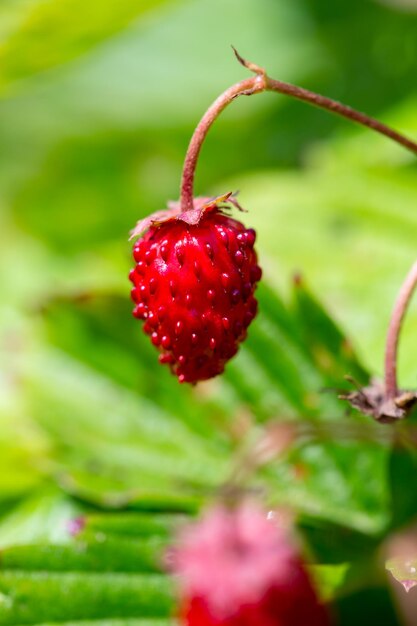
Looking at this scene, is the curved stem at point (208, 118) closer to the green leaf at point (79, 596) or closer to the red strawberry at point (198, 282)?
the red strawberry at point (198, 282)

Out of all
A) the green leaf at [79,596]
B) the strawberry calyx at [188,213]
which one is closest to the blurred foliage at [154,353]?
the green leaf at [79,596]

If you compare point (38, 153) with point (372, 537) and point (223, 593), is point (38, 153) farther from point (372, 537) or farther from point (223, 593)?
point (223, 593)

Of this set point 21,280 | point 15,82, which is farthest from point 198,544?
point 21,280

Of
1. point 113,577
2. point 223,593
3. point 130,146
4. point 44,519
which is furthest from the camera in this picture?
point 130,146

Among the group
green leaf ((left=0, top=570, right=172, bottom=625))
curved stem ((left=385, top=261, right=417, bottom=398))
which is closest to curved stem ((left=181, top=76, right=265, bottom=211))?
curved stem ((left=385, top=261, right=417, bottom=398))

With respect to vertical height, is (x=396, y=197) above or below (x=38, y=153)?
below

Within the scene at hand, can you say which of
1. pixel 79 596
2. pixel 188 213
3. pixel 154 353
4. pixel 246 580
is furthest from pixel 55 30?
pixel 246 580

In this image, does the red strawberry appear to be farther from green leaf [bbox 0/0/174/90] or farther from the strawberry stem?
green leaf [bbox 0/0/174/90]
